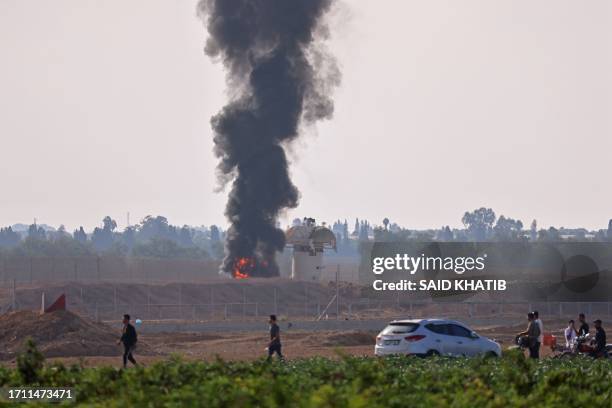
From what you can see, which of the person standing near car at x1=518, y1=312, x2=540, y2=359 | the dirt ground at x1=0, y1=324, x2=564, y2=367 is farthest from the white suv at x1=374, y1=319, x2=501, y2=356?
the dirt ground at x1=0, y1=324, x2=564, y2=367

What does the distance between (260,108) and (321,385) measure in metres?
87.0

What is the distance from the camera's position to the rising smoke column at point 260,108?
105812 mm

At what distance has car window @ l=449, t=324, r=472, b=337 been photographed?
Result: 120 ft

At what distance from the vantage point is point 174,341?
191 feet

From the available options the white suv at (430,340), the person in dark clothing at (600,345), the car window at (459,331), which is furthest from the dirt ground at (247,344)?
the person in dark clothing at (600,345)

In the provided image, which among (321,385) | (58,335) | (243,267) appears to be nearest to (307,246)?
(243,267)

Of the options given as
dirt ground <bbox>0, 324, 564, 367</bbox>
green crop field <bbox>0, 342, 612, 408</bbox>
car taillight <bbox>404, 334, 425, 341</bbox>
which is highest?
car taillight <bbox>404, 334, 425, 341</bbox>

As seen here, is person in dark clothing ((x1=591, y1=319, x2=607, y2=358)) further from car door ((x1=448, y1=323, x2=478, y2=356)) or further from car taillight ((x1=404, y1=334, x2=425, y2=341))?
car taillight ((x1=404, y1=334, x2=425, y2=341))

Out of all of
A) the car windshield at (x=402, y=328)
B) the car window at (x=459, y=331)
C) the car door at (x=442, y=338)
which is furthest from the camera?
the car window at (x=459, y=331)

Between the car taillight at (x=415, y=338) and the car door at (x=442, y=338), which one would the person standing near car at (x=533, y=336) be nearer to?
the car door at (x=442, y=338)

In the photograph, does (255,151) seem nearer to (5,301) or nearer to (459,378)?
(5,301)

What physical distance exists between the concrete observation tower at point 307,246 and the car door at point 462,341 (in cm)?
7316

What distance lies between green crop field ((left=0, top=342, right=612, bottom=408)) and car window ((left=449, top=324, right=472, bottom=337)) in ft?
36.9

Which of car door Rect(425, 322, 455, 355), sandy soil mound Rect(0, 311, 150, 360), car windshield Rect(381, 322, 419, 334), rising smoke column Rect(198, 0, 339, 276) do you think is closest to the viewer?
car door Rect(425, 322, 455, 355)
